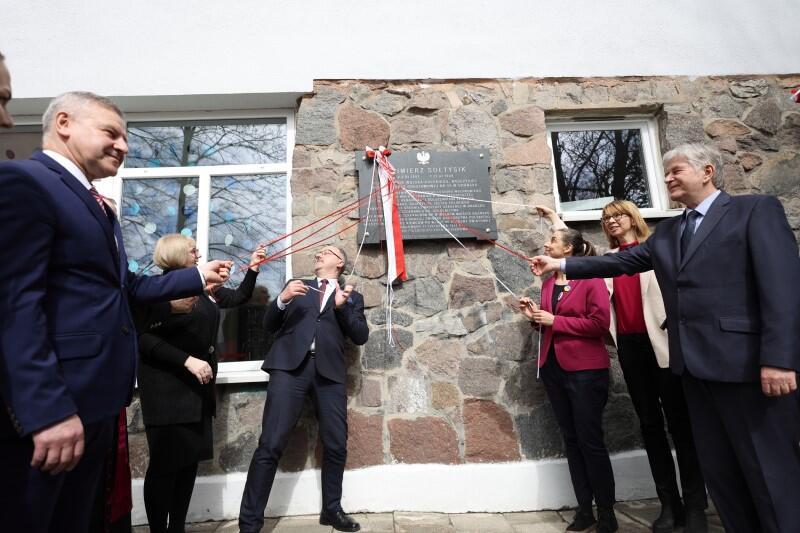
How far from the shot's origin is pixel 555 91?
359cm

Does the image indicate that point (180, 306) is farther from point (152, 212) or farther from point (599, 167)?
point (599, 167)

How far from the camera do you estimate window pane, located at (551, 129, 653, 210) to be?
12.0 ft

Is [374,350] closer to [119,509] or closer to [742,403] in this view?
[119,509]

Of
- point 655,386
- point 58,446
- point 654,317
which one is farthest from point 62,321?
point 655,386

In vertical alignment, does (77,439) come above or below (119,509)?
above

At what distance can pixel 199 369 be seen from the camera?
93.4 inches

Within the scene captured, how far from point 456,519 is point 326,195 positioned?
2.36 meters

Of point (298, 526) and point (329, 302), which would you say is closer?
point (298, 526)

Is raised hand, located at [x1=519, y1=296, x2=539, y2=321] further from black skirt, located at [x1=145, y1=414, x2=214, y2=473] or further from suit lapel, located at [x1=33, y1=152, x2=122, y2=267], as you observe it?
suit lapel, located at [x1=33, y1=152, x2=122, y2=267]

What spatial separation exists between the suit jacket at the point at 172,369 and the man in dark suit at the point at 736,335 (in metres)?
2.38

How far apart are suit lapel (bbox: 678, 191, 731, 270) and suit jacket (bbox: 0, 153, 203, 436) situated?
219 cm

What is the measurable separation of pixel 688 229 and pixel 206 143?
3.42 m

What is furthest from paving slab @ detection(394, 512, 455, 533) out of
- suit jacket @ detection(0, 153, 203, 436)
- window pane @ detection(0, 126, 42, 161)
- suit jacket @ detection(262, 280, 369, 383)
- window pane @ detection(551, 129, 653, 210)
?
window pane @ detection(0, 126, 42, 161)

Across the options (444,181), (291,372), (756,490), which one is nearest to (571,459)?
(756,490)
